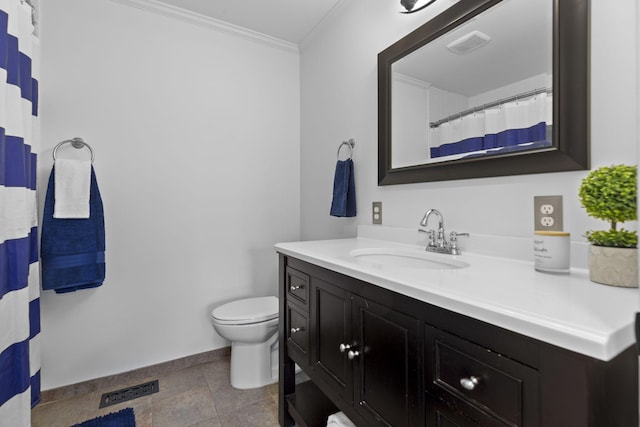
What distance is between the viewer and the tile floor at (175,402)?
1550 mm

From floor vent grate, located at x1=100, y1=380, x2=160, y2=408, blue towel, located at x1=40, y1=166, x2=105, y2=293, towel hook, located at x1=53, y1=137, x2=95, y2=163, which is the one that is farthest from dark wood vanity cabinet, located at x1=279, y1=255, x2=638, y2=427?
towel hook, located at x1=53, y1=137, x2=95, y2=163

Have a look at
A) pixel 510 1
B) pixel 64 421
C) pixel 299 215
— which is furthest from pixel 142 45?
pixel 64 421

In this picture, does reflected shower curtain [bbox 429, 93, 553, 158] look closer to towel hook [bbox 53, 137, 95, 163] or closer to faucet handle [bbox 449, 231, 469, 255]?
faucet handle [bbox 449, 231, 469, 255]

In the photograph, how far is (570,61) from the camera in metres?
0.92

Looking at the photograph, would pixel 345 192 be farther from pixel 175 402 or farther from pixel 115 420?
pixel 115 420

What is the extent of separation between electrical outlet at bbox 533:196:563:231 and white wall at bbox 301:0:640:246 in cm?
2

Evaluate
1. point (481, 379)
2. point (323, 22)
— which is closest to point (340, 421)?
point (481, 379)

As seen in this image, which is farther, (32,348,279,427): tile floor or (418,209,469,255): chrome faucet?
(32,348,279,427): tile floor

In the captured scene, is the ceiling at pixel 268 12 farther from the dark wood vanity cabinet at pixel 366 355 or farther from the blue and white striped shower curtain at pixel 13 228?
the dark wood vanity cabinet at pixel 366 355

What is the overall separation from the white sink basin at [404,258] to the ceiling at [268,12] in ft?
5.46

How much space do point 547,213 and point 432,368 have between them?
25.6 inches

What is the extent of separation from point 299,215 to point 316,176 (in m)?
0.40

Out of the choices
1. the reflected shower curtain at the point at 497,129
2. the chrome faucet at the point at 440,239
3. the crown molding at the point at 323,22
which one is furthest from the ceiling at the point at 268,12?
the chrome faucet at the point at 440,239

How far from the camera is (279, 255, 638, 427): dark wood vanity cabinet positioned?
0.51 meters
